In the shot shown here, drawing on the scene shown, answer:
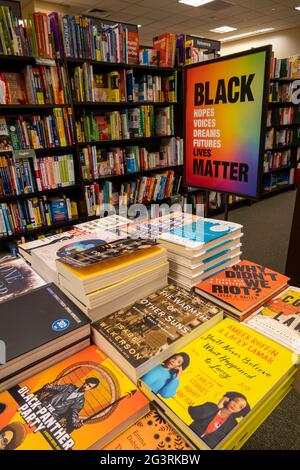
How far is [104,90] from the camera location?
265cm

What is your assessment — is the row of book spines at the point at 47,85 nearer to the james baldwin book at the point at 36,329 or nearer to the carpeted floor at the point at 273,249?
the james baldwin book at the point at 36,329

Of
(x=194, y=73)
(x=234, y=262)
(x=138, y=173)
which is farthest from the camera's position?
(x=138, y=173)

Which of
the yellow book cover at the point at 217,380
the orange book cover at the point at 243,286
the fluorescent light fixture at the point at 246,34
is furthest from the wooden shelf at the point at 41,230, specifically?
the fluorescent light fixture at the point at 246,34

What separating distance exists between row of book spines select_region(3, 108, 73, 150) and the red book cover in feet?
2.86

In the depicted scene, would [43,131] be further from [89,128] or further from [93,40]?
[93,40]

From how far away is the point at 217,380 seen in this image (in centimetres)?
64

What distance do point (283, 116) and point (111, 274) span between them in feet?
17.7

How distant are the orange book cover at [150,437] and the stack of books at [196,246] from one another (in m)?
0.44

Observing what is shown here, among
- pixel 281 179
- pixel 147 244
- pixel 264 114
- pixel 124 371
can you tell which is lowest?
pixel 281 179

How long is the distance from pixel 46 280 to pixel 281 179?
5.58 m

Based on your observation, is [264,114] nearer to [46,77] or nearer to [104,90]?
[46,77]

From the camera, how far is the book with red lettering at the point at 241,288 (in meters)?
0.83

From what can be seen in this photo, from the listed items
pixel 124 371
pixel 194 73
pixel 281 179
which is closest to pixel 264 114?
pixel 194 73

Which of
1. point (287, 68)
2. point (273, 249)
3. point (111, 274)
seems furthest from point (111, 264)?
point (287, 68)
